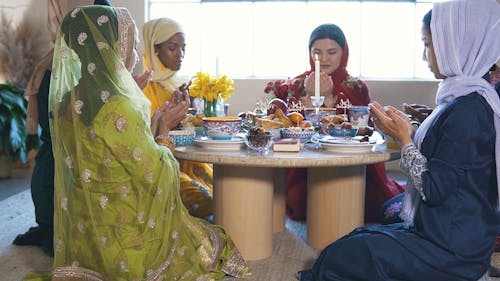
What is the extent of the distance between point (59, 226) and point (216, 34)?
3.72 metres

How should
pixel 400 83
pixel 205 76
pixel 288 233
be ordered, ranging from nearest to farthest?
pixel 205 76 → pixel 288 233 → pixel 400 83

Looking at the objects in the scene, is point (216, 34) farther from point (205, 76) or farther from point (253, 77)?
point (205, 76)

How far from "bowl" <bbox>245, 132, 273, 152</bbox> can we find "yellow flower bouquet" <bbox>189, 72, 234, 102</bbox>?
0.50m

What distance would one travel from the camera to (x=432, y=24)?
2.22 m

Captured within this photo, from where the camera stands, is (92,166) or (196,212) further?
(196,212)

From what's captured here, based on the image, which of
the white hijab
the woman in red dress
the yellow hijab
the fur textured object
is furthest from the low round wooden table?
the fur textured object

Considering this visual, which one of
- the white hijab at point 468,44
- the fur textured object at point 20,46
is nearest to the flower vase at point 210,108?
the white hijab at point 468,44

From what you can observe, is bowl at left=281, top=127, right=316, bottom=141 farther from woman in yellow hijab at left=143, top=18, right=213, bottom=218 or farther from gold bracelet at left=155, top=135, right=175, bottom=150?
woman in yellow hijab at left=143, top=18, right=213, bottom=218

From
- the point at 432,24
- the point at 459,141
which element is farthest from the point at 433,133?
the point at 432,24

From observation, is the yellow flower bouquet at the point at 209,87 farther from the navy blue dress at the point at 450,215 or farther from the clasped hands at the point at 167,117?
the navy blue dress at the point at 450,215

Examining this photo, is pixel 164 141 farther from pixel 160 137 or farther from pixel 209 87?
pixel 209 87

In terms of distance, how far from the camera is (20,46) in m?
5.60

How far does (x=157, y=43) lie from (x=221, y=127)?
1.57 meters

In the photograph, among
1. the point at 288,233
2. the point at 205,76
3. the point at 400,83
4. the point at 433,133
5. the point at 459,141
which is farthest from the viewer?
the point at 400,83
